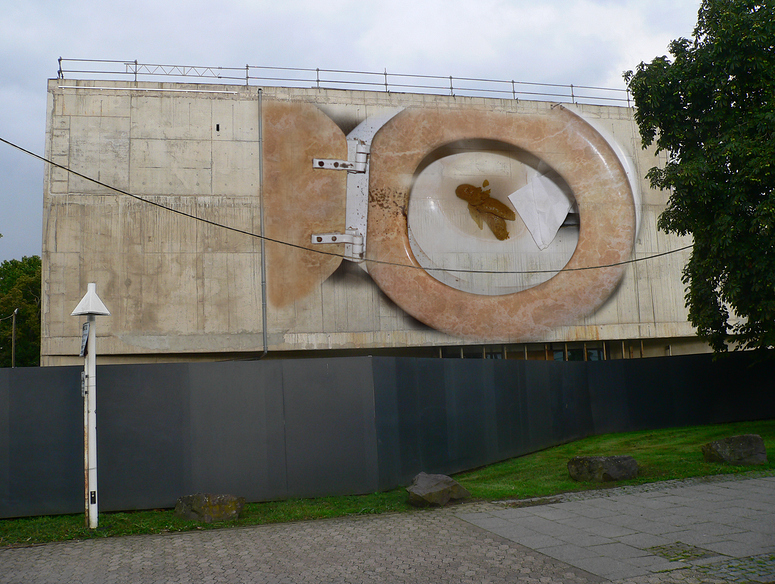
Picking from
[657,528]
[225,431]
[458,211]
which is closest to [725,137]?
[657,528]

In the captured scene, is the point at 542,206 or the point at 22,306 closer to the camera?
the point at 542,206

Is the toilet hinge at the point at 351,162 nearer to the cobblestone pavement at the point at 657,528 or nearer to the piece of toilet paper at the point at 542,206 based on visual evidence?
the piece of toilet paper at the point at 542,206

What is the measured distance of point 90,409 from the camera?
7.66 metres

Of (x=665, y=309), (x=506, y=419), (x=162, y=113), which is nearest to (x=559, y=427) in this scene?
(x=506, y=419)

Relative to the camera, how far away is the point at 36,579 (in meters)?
5.75

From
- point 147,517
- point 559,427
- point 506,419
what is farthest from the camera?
point 559,427

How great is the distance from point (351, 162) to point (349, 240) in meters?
2.50

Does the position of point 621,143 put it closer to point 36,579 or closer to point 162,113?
point 162,113

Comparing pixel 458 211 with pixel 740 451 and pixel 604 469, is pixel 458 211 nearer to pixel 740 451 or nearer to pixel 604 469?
pixel 740 451

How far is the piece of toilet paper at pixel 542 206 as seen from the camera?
821 inches

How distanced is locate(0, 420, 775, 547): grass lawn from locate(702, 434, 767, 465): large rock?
0.60 feet

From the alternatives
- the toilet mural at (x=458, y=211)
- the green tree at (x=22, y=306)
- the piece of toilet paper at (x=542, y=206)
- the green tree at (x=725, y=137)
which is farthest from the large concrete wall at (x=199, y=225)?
the green tree at (x=22, y=306)

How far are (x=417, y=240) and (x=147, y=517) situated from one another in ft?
44.0

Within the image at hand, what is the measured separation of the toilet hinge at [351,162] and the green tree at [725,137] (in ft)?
28.0
